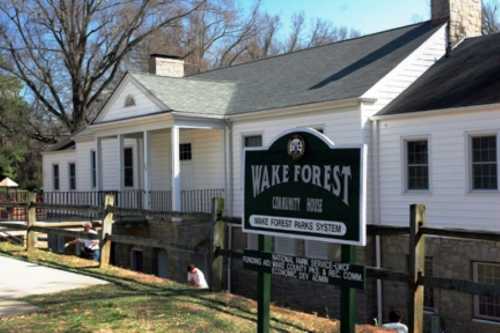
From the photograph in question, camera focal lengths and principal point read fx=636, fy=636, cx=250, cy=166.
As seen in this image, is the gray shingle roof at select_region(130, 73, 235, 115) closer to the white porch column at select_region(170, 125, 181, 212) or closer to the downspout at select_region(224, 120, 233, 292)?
the downspout at select_region(224, 120, 233, 292)

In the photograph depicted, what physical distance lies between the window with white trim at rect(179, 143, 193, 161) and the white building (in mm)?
41

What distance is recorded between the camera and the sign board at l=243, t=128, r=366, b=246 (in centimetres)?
580

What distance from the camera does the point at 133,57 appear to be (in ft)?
157

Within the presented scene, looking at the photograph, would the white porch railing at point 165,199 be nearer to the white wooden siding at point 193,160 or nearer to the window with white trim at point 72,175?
the white wooden siding at point 193,160

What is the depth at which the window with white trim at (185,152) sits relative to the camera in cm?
2393

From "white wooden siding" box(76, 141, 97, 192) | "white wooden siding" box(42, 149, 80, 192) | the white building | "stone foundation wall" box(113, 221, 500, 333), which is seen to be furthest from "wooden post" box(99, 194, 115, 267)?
"white wooden siding" box(42, 149, 80, 192)

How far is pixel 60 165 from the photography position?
3303cm

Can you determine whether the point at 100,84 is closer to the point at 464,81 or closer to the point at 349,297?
the point at 464,81

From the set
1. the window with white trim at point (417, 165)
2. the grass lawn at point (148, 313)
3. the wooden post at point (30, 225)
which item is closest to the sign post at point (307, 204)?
the grass lawn at point (148, 313)

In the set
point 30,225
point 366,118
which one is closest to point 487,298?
point 366,118

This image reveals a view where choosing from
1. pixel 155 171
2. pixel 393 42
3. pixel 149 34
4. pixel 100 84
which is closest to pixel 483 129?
pixel 393 42

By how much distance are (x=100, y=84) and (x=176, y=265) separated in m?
28.5

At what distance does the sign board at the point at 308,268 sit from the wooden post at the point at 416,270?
171 cm

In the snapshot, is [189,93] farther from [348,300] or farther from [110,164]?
[348,300]
